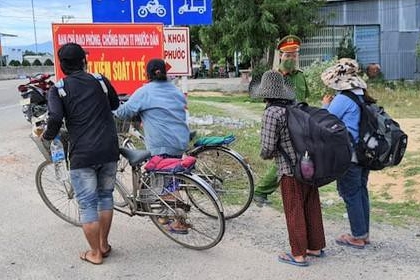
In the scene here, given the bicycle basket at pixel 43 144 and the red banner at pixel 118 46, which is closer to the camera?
the bicycle basket at pixel 43 144

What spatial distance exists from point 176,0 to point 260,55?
16.7 meters

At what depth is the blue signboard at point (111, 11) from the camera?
9.16 meters

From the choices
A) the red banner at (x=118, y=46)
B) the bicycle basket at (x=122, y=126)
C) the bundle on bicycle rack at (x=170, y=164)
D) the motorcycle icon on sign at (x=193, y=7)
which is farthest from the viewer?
the motorcycle icon on sign at (x=193, y=7)

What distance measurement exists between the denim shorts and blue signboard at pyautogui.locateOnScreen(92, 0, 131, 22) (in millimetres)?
5074

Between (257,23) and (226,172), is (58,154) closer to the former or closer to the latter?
(226,172)

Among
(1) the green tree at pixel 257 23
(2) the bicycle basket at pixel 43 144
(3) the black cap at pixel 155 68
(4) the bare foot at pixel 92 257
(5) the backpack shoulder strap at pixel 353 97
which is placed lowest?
(4) the bare foot at pixel 92 257

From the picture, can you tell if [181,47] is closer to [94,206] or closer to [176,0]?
[176,0]

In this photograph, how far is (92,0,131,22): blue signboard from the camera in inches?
360

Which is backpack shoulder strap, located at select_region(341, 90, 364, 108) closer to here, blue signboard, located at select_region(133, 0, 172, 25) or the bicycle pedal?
the bicycle pedal

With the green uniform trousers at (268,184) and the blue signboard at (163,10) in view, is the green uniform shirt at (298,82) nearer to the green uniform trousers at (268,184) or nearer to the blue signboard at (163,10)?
the green uniform trousers at (268,184)

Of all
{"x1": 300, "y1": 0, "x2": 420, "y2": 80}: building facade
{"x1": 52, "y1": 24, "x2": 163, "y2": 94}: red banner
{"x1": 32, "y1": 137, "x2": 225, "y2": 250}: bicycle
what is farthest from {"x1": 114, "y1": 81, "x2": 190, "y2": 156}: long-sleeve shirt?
{"x1": 300, "y1": 0, "x2": 420, "y2": 80}: building facade

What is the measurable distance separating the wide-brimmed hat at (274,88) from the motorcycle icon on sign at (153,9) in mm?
4791

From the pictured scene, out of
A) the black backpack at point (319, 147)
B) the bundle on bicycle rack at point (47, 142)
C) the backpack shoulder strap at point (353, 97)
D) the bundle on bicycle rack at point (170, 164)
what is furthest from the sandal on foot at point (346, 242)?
the bundle on bicycle rack at point (47, 142)

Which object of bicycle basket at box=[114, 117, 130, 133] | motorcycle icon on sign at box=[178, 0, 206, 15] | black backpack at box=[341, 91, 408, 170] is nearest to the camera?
black backpack at box=[341, 91, 408, 170]
